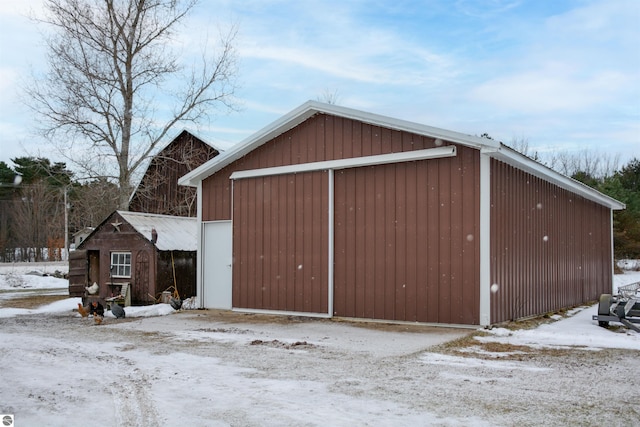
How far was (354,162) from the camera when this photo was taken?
11023 mm

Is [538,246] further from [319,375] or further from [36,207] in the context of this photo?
[36,207]

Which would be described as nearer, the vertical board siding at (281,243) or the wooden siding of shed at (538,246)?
the wooden siding of shed at (538,246)

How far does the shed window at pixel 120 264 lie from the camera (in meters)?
14.4

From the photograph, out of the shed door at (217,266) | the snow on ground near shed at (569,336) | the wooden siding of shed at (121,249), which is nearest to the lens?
the snow on ground near shed at (569,336)

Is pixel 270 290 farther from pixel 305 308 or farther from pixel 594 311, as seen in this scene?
pixel 594 311

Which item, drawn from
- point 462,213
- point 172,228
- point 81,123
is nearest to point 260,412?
point 462,213

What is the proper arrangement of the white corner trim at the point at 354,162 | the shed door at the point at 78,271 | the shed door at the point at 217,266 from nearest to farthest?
the white corner trim at the point at 354,162 < the shed door at the point at 217,266 < the shed door at the point at 78,271

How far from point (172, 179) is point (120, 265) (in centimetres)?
1153

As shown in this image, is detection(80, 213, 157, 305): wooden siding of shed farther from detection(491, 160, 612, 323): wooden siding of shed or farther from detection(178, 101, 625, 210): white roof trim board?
detection(491, 160, 612, 323): wooden siding of shed

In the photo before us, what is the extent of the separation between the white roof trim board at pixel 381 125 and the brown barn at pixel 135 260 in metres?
1.81

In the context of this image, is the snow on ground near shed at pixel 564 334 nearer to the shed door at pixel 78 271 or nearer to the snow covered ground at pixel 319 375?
the snow covered ground at pixel 319 375

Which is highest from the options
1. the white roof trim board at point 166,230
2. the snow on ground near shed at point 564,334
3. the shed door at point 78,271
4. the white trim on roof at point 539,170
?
the white trim on roof at point 539,170

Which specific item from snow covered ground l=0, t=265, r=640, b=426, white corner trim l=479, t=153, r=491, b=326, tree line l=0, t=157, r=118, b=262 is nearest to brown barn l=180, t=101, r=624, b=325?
white corner trim l=479, t=153, r=491, b=326

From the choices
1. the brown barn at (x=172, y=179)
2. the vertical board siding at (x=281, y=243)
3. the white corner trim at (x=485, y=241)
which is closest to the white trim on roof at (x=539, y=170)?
the white corner trim at (x=485, y=241)
